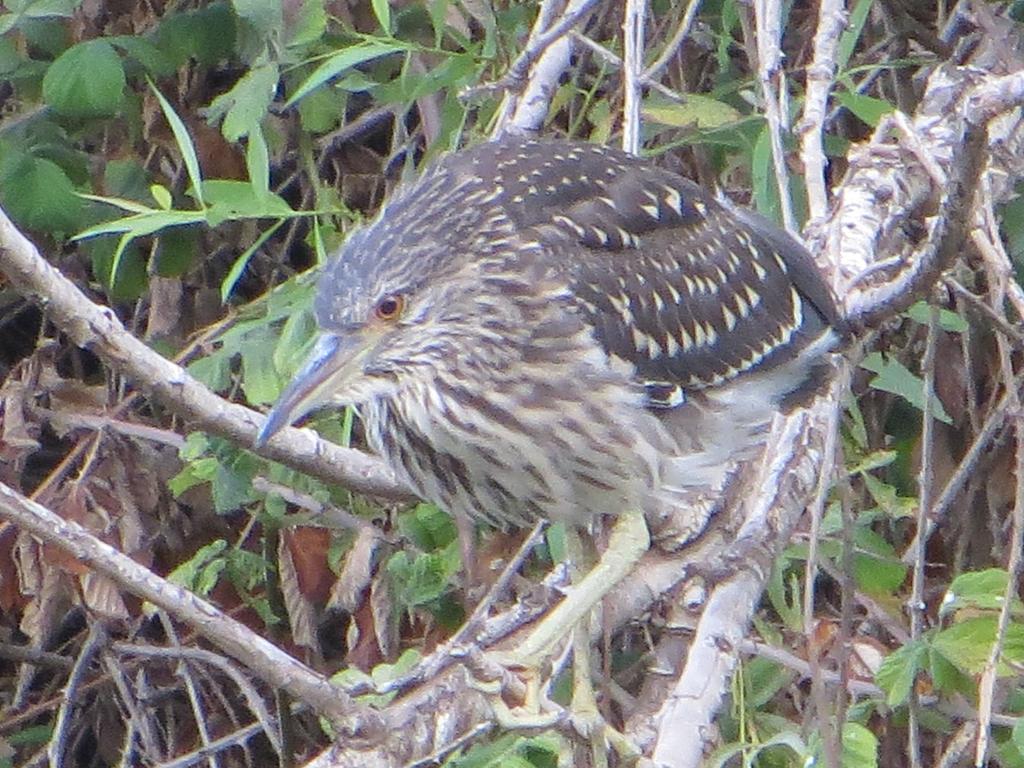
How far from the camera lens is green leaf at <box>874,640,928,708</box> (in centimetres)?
273

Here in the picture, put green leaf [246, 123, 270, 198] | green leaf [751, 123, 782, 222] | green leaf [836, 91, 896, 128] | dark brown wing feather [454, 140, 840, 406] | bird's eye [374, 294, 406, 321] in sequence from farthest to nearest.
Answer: green leaf [836, 91, 896, 128], green leaf [751, 123, 782, 222], green leaf [246, 123, 270, 198], dark brown wing feather [454, 140, 840, 406], bird's eye [374, 294, 406, 321]

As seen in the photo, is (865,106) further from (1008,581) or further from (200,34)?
(200,34)

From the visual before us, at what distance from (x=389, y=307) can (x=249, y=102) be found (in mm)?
678

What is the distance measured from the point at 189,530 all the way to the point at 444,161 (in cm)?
135

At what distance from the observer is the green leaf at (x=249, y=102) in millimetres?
3109

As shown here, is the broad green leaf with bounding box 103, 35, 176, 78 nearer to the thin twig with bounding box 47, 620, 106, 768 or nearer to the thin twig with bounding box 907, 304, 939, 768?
the thin twig with bounding box 47, 620, 106, 768

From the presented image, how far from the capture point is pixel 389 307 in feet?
8.70

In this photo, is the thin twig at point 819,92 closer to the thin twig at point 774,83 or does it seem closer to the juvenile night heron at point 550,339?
the thin twig at point 774,83

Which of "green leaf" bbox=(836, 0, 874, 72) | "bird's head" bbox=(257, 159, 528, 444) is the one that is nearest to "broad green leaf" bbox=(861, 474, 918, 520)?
"green leaf" bbox=(836, 0, 874, 72)

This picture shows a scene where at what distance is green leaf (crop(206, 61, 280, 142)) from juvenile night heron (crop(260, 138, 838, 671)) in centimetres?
33

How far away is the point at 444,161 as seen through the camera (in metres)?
3.03

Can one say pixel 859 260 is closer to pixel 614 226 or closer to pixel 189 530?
pixel 614 226

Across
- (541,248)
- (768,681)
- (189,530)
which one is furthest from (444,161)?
(189,530)

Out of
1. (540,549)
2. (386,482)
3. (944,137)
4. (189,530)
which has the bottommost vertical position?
(189,530)
